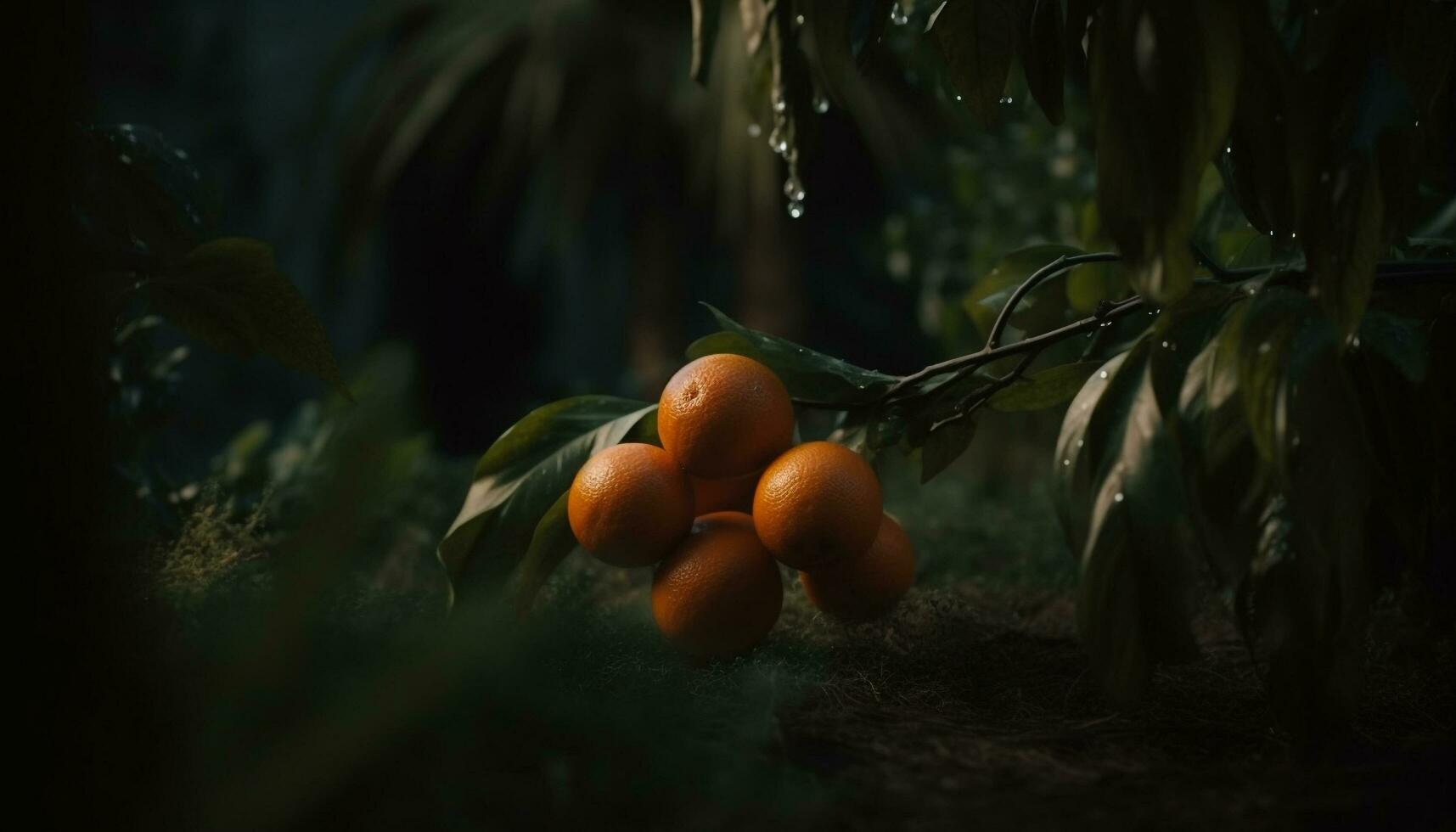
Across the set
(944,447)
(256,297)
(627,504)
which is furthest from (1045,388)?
(256,297)

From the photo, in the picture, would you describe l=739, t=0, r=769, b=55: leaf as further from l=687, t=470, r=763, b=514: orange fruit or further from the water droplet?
l=687, t=470, r=763, b=514: orange fruit

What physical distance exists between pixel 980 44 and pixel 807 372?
0.30m

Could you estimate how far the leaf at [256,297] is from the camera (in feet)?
2.53

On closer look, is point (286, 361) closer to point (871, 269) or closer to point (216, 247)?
point (216, 247)

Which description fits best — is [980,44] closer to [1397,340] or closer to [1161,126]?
[1161,126]

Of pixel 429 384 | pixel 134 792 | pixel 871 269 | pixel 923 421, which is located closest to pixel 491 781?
pixel 134 792

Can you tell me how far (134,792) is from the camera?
382mm

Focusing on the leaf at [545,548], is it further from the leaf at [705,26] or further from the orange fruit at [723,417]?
the leaf at [705,26]

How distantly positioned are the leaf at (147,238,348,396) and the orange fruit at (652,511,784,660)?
310 mm

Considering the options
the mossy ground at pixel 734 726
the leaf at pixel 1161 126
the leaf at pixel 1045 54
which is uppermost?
the leaf at pixel 1045 54

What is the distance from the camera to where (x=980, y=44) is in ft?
2.73

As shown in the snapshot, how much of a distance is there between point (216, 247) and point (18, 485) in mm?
391

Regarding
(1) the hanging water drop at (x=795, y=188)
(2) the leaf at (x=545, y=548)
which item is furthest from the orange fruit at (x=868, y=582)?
(1) the hanging water drop at (x=795, y=188)

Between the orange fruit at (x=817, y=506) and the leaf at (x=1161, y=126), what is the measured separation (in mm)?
294
